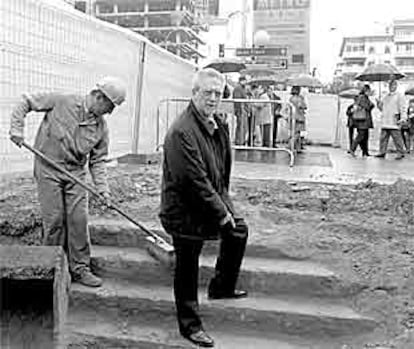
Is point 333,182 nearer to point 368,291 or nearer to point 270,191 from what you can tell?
point 270,191

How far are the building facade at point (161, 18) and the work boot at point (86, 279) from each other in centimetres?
6099

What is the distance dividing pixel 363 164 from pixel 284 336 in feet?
23.2

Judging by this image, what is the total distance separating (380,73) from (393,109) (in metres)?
1.38

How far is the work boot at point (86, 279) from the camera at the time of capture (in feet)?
15.3

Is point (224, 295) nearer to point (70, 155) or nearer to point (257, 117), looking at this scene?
point (70, 155)

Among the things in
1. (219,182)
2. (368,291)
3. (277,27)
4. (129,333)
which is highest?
(277,27)

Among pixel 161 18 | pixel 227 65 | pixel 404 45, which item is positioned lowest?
pixel 227 65

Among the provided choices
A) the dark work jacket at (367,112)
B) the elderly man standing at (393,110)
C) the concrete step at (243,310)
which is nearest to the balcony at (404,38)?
the dark work jacket at (367,112)

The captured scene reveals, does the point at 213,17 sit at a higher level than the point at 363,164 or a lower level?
higher

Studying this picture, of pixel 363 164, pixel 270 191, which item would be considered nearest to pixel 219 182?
pixel 270 191

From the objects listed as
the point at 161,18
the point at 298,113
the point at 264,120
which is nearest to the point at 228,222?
the point at 264,120

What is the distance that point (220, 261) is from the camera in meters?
4.37

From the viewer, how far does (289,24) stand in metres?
31.9

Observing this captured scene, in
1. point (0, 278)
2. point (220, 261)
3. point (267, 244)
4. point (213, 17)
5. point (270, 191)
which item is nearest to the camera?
point (0, 278)
